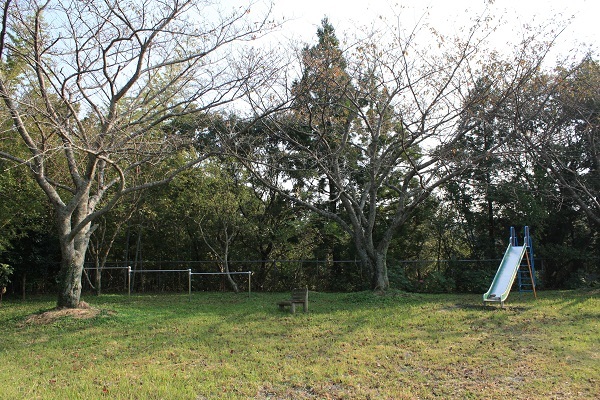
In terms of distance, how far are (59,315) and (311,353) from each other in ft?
19.4

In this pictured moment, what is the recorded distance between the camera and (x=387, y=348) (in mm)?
7051

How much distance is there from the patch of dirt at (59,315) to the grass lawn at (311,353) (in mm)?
52

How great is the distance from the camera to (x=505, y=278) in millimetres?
11992

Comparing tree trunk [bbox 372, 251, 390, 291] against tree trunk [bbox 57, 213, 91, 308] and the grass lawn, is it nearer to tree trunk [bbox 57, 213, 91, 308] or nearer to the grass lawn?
the grass lawn

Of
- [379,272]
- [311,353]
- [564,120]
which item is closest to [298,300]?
[379,272]

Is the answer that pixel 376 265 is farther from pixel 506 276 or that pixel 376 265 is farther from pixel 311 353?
pixel 311 353

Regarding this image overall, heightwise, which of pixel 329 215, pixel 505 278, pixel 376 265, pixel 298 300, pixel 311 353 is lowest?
pixel 311 353

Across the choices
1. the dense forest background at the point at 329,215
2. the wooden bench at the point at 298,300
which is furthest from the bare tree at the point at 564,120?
the wooden bench at the point at 298,300

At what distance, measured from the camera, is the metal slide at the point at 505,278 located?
435 inches

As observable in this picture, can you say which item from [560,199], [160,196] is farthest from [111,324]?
[560,199]

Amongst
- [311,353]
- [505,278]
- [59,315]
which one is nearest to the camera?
[311,353]

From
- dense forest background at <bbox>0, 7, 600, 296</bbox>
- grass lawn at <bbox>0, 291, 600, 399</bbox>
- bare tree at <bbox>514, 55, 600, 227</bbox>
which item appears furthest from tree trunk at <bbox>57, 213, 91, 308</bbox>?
bare tree at <bbox>514, 55, 600, 227</bbox>

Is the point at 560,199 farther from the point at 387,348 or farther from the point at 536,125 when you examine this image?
the point at 387,348

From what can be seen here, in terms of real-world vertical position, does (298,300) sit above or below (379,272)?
below
